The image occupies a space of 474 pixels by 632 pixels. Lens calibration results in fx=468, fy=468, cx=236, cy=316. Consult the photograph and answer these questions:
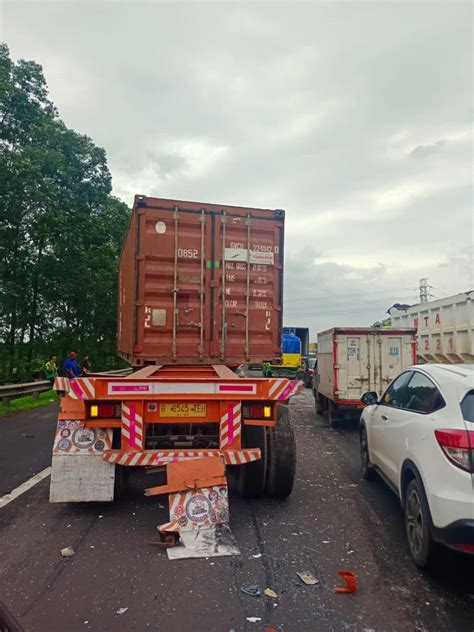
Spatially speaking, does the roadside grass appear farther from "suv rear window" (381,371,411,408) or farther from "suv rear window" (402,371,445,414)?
"suv rear window" (402,371,445,414)

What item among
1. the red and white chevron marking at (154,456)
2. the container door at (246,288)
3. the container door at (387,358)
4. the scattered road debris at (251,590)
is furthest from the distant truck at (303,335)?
the scattered road debris at (251,590)

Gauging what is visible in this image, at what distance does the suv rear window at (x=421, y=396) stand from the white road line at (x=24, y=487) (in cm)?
438

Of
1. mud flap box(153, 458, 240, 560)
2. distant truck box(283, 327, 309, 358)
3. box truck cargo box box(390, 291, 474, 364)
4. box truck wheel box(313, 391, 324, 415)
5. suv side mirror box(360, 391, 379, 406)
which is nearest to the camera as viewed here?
mud flap box(153, 458, 240, 560)

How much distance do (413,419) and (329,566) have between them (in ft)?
4.68

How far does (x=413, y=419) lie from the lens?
4.15 m

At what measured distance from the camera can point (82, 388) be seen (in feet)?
14.9

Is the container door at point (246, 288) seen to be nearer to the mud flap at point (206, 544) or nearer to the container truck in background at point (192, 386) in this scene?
the container truck in background at point (192, 386)

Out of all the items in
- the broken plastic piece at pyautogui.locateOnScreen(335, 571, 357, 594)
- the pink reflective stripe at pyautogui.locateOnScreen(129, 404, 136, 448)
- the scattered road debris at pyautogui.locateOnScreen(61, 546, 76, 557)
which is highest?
the pink reflective stripe at pyautogui.locateOnScreen(129, 404, 136, 448)

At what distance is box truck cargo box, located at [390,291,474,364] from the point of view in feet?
34.1

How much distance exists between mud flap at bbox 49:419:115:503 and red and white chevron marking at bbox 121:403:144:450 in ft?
0.87

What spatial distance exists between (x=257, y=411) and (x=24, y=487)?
309 centimetres

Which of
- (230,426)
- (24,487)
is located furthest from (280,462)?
(24,487)

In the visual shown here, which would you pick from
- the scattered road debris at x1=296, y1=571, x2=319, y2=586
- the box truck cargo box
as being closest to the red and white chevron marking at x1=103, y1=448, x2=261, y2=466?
the scattered road debris at x1=296, y1=571, x2=319, y2=586

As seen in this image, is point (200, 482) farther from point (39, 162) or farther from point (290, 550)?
point (39, 162)
